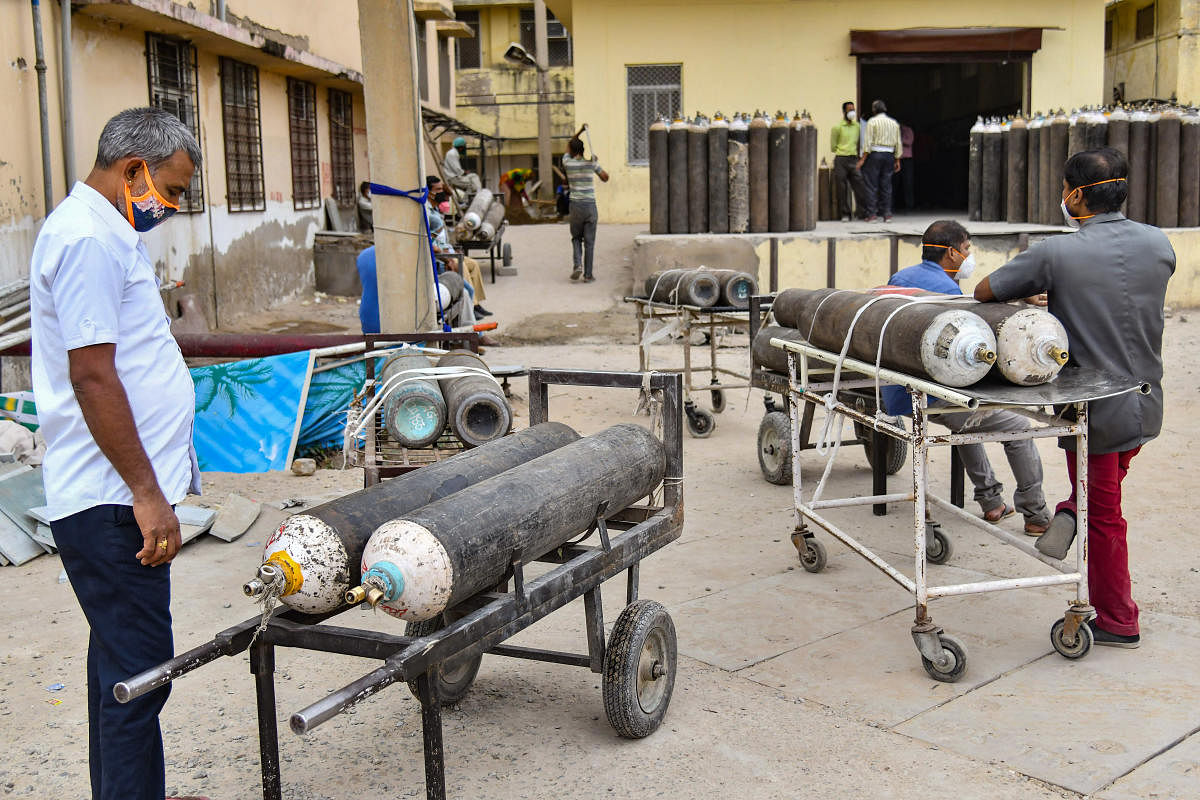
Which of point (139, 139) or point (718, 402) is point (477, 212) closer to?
point (718, 402)

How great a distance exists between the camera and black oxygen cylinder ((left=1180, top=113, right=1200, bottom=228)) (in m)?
13.0

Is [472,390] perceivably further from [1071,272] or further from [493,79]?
[493,79]

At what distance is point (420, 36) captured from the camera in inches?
920

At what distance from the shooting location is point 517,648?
12.0ft

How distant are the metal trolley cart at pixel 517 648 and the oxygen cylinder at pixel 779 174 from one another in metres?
9.38

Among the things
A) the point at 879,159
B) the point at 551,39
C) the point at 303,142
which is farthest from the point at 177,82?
the point at 551,39

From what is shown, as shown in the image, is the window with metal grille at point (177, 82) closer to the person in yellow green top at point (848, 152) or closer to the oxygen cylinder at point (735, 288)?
the oxygen cylinder at point (735, 288)

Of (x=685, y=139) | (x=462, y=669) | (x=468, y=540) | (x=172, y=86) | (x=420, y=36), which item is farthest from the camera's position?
(x=420, y=36)

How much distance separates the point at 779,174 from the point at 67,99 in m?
7.50

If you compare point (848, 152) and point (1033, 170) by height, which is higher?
point (848, 152)

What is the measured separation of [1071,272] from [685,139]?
914cm

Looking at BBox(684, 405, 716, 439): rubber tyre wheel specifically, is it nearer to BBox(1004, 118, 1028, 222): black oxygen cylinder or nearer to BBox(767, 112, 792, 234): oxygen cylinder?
BBox(767, 112, 792, 234): oxygen cylinder

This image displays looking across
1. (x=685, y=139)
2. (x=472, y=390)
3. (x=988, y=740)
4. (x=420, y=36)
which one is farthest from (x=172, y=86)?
(x=420, y=36)

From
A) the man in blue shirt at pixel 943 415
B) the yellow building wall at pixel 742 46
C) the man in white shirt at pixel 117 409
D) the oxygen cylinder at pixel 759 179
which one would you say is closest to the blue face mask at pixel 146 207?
the man in white shirt at pixel 117 409
